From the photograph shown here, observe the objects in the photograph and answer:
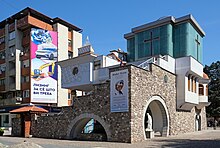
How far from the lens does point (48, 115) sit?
23203mm

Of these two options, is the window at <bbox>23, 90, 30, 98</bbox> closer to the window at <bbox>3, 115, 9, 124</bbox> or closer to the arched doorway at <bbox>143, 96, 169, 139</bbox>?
the window at <bbox>3, 115, 9, 124</bbox>

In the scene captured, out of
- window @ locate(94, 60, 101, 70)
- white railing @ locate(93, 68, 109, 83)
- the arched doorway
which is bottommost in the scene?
the arched doorway

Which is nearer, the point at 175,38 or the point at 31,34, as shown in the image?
the point at 175,38

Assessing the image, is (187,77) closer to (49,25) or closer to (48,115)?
(48,115)

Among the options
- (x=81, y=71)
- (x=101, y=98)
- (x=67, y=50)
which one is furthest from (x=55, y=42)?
(x=101, y=98)

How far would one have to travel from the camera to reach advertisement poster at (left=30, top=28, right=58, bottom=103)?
1672 inches

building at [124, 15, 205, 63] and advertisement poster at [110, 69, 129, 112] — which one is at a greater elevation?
building at [124, 15, 205, 63]

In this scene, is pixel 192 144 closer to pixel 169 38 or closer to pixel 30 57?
pixel 169 38

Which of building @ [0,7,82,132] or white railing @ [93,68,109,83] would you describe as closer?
white railing @ [93,68,109,83]

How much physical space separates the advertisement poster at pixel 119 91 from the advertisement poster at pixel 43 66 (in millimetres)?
25579

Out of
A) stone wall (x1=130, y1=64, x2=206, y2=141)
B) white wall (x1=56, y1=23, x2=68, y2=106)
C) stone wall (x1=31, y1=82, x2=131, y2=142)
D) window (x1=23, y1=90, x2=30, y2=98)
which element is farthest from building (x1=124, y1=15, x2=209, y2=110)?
window (x1=23, y1=90, x2=30, y2=98)

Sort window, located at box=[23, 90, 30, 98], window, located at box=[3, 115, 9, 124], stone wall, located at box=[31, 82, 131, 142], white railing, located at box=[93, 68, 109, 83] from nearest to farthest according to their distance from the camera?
1. stone wall, located at box=[31, 82, 131, 142]
2. white railing, located at box=[93, 68, 109, 83]
3. window, located at box=[23, 90, 30, 98]
4. window, located at box=[3, 115, 9, 124]

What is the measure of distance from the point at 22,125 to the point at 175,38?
15.3 meters

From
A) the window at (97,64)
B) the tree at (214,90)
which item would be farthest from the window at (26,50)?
the tree at (214,90)
